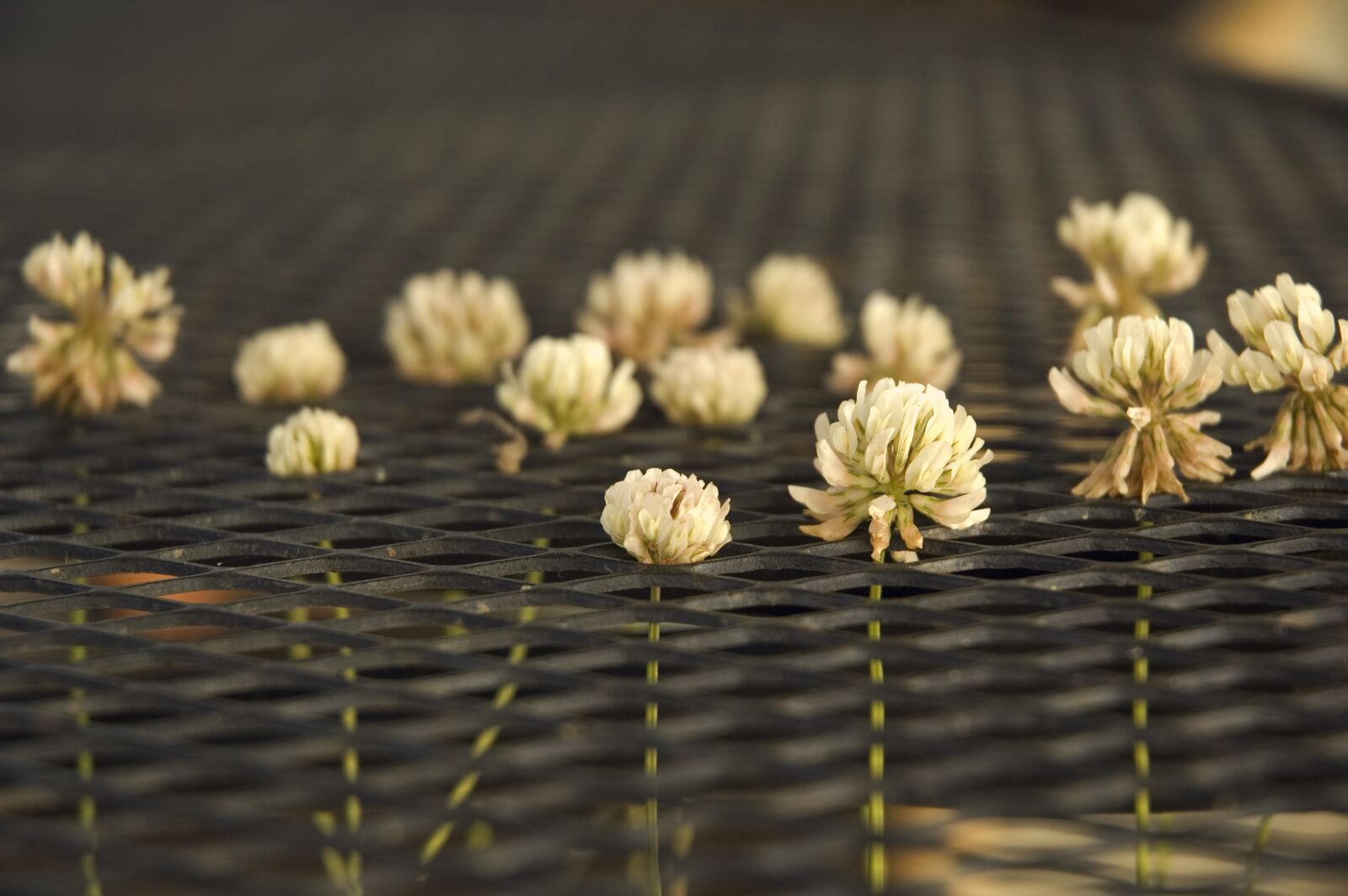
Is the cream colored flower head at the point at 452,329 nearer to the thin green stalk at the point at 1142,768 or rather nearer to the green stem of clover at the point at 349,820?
the green stem of clover at the point at 349,820

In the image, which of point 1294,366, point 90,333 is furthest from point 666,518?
point 90,333

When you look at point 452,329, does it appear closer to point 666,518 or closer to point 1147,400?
point 666,518

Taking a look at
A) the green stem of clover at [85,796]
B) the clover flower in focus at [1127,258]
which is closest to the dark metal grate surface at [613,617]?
the green stem of clover at [85,796]

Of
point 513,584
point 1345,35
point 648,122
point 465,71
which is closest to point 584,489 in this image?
point 513,584

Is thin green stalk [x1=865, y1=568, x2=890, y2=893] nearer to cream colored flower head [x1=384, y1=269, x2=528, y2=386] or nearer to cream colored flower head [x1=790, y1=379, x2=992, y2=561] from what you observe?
cream colored flower head [x1=790, y1=379, x2=992, y2=561]

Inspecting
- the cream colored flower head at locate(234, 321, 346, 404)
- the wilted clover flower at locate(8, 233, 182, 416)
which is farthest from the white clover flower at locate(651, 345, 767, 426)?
the wilted clover flower at locate(8, 233, 182, 416)

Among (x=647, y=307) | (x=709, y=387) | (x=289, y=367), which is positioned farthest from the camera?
(x=647, y=307)
